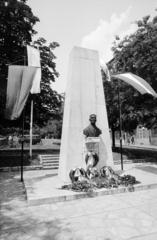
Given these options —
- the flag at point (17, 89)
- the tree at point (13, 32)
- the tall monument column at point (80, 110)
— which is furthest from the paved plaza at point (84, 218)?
the tree at point (13, 32)

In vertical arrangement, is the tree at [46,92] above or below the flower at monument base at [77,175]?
above

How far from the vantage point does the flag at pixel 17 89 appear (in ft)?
26.6

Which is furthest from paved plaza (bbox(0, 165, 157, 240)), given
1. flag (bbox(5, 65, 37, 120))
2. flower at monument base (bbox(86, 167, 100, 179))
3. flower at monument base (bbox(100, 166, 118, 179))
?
flag (bbox(5, 65, 37, 120))

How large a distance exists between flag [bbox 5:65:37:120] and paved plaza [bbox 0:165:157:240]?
3.34 metres

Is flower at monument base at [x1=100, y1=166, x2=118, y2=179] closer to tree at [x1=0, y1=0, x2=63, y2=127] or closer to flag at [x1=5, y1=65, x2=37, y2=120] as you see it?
flag at [x1=5, y1=65, x2=37, y2=120]

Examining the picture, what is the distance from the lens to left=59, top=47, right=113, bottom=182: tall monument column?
9625 mm

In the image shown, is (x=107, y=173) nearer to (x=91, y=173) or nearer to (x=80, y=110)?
(x=91, y=173)

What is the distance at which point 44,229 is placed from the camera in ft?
15.9

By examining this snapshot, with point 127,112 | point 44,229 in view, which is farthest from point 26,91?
point 127,112

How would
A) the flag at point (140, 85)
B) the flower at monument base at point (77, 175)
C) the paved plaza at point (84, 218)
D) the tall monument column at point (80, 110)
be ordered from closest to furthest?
the paved plaza at point (84, 218) → the flower at monument base at point (77, 175) → the tall monument column at point (80, 110) → the flag at point (140, 85)

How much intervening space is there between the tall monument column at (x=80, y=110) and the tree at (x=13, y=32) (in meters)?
6.25

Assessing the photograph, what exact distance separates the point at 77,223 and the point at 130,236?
1361mm

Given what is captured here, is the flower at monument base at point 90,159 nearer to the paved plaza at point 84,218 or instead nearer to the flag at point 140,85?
the paved plaza at point 84,218

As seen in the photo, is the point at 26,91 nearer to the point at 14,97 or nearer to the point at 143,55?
the point at 14,97
